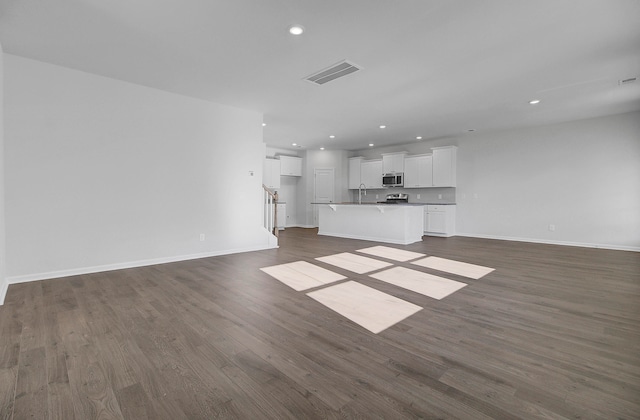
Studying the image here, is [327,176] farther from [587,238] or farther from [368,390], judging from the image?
[368,390]

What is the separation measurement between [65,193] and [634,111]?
391 inches

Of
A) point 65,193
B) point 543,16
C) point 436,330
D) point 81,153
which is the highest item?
point 543,16

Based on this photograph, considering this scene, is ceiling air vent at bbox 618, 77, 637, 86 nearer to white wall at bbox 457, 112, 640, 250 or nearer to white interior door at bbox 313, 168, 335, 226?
white wall at bbox 457, 112, 640, 250

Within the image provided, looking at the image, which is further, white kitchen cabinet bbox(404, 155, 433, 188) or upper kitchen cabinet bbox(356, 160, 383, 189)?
upper kitchen cabinet bbox(356, 160, 383, 189)

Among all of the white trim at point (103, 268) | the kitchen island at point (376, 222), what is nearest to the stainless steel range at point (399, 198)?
the kitchen island at point (376, 222)

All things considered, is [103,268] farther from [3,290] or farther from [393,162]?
[393,162]

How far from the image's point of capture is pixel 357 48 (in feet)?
11.0

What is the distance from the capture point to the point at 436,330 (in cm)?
234

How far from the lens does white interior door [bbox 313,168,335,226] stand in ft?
34.6

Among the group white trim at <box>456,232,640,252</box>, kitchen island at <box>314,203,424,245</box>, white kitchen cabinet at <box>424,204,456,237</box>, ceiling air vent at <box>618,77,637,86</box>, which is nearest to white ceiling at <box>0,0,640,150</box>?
ceiling air vent at <box>618,77,637,86</box>

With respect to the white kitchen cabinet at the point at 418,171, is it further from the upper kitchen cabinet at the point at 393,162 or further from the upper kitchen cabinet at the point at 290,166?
the upper kitchen cabinet at the point at 290,166

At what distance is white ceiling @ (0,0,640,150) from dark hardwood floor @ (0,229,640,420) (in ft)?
9.02

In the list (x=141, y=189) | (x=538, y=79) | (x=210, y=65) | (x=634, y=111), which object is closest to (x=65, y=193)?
(x=141, y=189)

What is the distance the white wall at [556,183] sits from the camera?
599 cm
